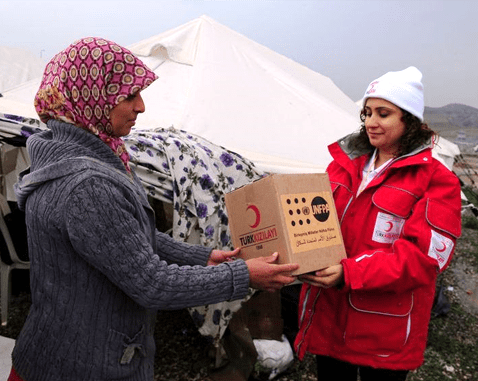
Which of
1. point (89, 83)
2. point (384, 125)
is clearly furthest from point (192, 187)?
point (89, 83)

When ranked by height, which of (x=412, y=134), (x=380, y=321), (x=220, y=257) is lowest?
(x=380, y=321)

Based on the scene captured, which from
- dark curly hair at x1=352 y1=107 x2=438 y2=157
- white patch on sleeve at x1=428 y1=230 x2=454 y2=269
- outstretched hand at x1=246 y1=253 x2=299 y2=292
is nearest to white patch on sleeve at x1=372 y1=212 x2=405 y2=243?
white patch on sleeve at x1=428 y1=230 x2=454 y2=269

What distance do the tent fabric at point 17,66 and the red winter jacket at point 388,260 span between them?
264 inches

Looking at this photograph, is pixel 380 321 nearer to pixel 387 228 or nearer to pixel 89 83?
pixel 387 228

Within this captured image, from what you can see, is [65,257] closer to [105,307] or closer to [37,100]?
[105,307]

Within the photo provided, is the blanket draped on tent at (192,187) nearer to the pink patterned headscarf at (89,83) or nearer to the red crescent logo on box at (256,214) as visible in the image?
the red crescent logo on box at (256,214)

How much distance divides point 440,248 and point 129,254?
41.2 inches

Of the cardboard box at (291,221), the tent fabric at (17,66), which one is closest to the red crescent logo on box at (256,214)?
the cardboard box at (291,221)

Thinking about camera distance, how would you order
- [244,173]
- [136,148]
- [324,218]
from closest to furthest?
[324,218], [136,148], [244,173]

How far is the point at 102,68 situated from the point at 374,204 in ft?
3.43

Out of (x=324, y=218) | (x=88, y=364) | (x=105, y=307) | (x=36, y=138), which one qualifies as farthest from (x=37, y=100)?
(x=324, y=218)

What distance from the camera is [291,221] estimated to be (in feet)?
4.41

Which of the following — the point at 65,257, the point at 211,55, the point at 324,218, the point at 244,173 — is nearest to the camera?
the point at 65,257

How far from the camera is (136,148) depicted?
98.4 inches
